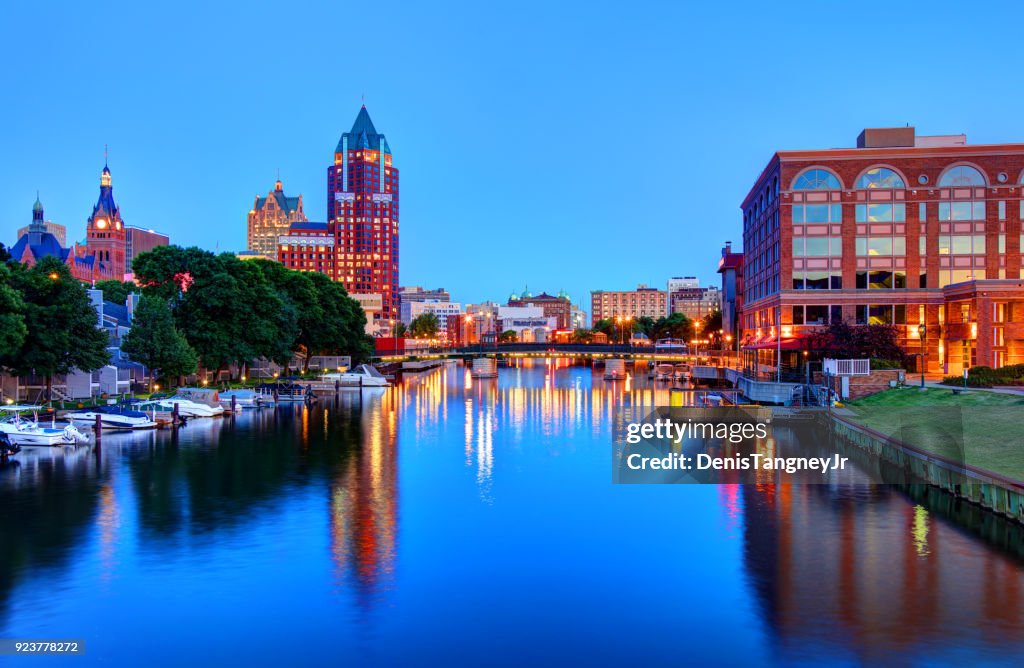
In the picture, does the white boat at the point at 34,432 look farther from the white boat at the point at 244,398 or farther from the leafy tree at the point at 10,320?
the white boat at the point at 244,398

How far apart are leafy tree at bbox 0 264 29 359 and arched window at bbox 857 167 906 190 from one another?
3238 inches

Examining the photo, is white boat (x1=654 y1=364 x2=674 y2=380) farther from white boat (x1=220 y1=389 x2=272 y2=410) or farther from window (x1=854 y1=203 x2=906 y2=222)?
white boat (x1=220 y1=389 x2=272 y2=410)

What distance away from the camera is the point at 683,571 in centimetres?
2930

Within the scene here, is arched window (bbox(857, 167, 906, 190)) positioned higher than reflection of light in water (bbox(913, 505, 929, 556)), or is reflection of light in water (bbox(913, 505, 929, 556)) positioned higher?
arched window (bbox(857, 167, 906, 190))

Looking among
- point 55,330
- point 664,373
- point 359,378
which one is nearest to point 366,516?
point 55,330

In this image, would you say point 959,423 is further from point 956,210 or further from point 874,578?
point 956,210

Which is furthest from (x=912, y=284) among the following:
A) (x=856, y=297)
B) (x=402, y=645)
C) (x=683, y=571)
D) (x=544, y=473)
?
(x=402, y=645)

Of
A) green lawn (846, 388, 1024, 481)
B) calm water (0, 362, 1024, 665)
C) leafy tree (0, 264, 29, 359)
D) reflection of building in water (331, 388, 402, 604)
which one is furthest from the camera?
leafy tree (0, 264, 29, 359)

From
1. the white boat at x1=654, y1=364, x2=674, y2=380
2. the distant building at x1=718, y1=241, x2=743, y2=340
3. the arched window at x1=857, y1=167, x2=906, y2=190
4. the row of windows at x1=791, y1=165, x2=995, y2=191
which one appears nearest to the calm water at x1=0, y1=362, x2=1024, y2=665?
the row of windows at x1=791, y1=165, x2=995, y2=191

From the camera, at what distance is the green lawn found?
125 feet

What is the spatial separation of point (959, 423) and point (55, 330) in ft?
207

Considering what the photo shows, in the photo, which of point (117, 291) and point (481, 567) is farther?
point (117, 291)

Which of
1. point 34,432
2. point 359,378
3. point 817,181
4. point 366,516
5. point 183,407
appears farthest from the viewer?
point 359,378
